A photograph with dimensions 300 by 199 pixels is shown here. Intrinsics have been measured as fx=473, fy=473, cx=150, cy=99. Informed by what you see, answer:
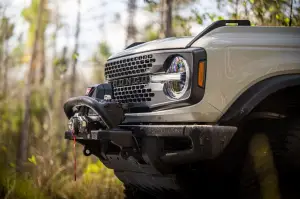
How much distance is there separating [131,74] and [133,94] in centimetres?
19

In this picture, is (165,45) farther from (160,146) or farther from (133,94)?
(160,146)

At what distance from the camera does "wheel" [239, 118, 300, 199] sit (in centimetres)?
383

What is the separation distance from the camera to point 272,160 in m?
3.85

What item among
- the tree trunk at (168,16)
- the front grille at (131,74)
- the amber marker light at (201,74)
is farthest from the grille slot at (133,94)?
the tree trunk at (168,16)

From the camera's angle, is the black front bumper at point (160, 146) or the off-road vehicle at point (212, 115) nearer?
the black front bumper at point (160, 146)

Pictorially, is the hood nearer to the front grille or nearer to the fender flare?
the front grille

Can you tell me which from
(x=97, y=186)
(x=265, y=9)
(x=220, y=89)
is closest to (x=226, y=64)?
(x=220, y=89)

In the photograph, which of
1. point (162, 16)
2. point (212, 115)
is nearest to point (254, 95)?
point (212, 115)

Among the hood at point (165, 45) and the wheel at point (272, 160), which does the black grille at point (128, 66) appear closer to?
the hood at point (165, 45)

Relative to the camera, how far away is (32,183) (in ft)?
19.9

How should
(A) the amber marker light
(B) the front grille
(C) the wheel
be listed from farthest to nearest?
(B) the front grille < (C) the wheel < (A) the amber marker light

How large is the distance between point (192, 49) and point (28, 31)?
884 inches

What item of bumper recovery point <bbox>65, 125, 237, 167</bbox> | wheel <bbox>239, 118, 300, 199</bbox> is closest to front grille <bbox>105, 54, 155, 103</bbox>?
bumper recovery point <bbox>65, 125, 237, 167</bbox>

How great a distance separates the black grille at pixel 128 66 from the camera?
162 inches
